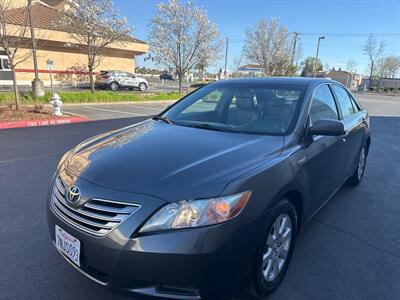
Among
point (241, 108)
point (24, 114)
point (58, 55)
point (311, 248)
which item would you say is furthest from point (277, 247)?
point (58, 55)

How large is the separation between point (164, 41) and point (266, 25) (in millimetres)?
17071

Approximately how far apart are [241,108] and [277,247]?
152 centimetres

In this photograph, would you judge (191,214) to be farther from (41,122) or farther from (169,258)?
(41,122)

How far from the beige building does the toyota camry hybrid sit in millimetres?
23540

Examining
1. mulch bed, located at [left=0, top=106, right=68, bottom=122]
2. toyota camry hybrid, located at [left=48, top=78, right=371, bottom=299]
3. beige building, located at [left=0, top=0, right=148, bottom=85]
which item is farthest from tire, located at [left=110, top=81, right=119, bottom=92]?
toyota camry hybrid, located at [left=48, top=78, right=371, bottom=299]

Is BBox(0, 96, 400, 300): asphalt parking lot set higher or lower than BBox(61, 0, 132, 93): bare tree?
lower

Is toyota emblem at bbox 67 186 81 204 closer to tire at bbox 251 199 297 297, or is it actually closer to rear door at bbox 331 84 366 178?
tire at bbox 251 199 297 297

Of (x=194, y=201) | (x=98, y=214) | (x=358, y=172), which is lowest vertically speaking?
(x=358, y=172)

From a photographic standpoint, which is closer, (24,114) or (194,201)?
(194,201)

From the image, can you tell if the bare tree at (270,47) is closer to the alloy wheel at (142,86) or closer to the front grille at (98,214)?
the alloy wheel at (142,86)

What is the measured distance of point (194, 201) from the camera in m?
1.91

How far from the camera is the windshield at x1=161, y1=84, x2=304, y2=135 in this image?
304 centimetres

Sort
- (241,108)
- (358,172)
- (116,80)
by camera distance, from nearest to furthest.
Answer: (241,108), (358,172), (116,80)

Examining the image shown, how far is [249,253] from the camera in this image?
2072 mm
